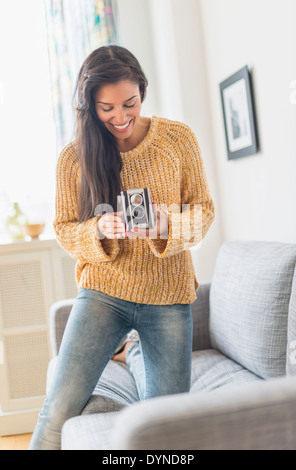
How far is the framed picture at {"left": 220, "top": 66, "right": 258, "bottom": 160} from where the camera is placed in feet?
7.16

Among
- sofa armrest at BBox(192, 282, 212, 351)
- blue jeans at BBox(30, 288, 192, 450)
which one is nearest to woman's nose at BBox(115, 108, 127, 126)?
blue jeans at BBox(30, 288, 192, 450)

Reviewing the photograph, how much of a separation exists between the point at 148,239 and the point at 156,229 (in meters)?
0.06

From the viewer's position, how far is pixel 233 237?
263 cm

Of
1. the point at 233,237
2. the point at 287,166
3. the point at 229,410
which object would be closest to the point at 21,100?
the point at 233,237

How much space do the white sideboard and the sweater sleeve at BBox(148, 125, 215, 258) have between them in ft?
4.48

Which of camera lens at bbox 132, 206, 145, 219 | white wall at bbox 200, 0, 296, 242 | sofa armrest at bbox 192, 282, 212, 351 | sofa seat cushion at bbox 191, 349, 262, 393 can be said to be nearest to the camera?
camera lens at bbox 132, 206, 145, 219

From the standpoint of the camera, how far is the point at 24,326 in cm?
274

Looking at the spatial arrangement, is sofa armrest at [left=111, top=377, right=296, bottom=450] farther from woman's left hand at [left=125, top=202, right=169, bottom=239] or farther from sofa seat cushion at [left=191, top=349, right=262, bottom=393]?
sofa seat cushion at [left=191, top=349, right=262, bottom=393]

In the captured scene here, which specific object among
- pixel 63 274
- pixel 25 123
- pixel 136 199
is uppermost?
pixel 25 123

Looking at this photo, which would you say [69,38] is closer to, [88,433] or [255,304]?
[255,304]

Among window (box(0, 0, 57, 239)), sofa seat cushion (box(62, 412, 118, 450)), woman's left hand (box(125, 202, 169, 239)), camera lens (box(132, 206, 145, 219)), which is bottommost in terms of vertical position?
sofa seat cushion (box(62, 412, 118, 450))

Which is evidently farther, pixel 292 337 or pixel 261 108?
pixel 261 108
